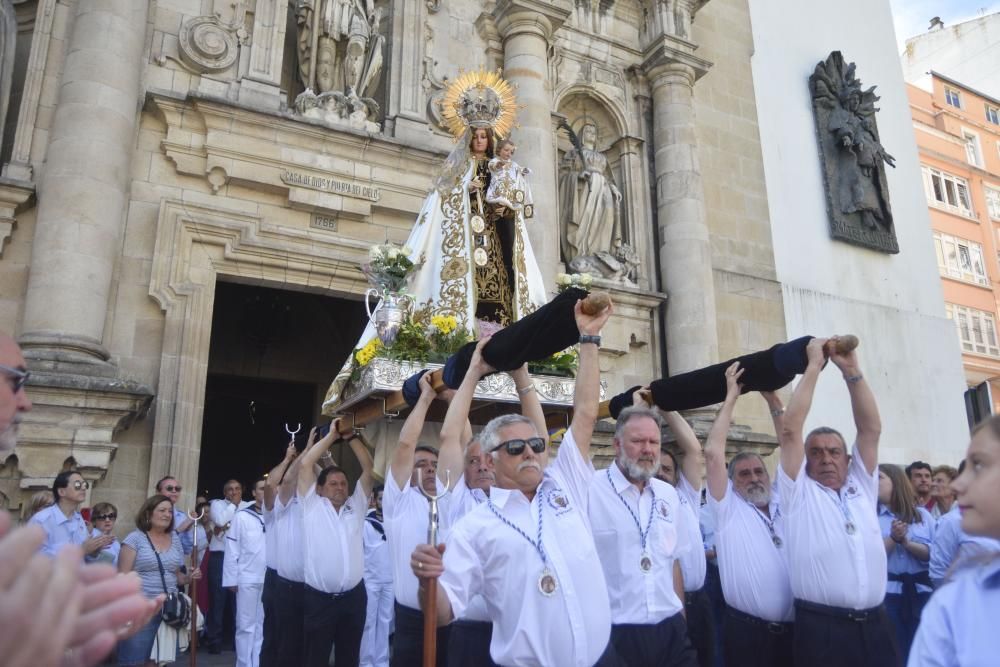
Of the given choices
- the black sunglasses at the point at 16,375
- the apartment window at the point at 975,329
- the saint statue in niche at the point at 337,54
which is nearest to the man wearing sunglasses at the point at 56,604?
the black sunglasses at the point at 16,375

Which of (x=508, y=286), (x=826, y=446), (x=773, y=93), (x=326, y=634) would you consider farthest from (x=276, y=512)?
(x=773, y=93)

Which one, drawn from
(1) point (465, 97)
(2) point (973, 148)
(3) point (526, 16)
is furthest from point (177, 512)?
(2) point (973, 148)

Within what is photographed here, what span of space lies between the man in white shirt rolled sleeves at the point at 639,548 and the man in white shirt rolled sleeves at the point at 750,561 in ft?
2.04

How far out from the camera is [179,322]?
8109 millimetres

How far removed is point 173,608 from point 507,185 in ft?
13.5

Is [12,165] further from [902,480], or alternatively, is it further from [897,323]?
[897,323]

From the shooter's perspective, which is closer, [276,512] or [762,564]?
[762,564]

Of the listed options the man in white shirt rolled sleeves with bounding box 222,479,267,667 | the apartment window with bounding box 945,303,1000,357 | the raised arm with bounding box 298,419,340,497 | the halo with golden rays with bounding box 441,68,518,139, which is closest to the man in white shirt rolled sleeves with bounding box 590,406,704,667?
the raised arm with bounding box 298,419,340,497

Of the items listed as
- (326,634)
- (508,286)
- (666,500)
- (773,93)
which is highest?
(773,93)

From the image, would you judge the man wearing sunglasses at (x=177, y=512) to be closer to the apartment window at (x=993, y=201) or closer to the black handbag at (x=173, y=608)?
the black handbag at (x=173, y=608)

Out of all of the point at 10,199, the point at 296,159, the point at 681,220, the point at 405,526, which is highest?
the point at 681,220

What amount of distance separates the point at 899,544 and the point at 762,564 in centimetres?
193

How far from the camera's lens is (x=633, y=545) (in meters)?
3.75

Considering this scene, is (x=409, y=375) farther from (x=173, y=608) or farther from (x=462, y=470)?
(x=173, y=608)
